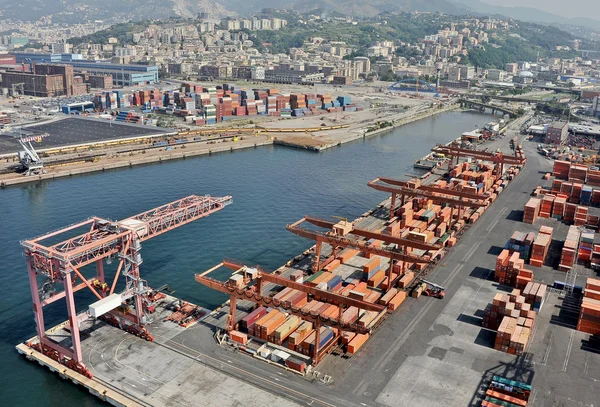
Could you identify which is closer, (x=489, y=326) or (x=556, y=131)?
(x=489, y=326)

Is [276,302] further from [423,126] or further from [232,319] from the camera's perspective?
[423,126]

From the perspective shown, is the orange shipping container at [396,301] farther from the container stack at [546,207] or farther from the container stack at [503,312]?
the container stack at [546,207]

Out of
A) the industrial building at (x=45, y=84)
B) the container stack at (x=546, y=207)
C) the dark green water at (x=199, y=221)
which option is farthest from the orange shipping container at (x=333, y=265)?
the industrial building at (x=45, y=84)

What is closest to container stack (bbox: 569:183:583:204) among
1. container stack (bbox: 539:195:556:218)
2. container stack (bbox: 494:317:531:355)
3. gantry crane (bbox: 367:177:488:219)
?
container stack (bbox: 539:195:556:218)

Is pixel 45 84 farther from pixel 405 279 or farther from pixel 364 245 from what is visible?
pixel 405 279

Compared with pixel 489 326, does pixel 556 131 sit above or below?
above

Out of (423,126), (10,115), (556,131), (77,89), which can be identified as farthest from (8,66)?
(556,131)

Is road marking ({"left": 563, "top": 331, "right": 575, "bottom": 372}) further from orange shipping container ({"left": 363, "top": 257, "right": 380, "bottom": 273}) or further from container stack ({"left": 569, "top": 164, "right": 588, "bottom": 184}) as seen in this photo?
container stack ({"left": 569, "top": 164, "right": 588, "bottom": 184})
